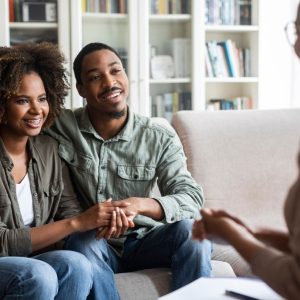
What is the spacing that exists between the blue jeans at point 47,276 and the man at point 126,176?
0.40 ft

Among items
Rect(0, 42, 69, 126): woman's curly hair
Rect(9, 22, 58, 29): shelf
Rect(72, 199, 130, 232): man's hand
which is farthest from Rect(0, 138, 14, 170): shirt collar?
Rect(9, 22, 58, 29): shelf

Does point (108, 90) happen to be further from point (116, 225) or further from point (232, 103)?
point (232, 103)

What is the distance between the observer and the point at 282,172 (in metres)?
2.43

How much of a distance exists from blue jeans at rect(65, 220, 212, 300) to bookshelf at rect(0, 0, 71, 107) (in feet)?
5.67

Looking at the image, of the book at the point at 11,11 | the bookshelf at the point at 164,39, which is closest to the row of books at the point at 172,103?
the bookshelf at the point at 164,39

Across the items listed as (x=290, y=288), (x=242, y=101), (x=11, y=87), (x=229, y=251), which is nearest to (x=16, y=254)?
(x=11, y=87)

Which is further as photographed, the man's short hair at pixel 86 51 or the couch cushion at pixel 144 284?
the man's short hair at pixel 86 51

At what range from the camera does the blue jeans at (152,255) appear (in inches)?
71.6

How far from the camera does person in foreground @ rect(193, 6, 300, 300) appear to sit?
0.93m

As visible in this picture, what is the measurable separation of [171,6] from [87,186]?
2012 millimetres

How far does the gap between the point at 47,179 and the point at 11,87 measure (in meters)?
0.31

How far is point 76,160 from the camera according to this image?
2.07 m

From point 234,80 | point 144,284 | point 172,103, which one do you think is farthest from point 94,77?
point 234,80

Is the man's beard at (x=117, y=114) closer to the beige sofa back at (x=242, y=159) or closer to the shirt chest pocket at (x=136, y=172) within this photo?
the shirt chest pocket at (x=136, y=172)
